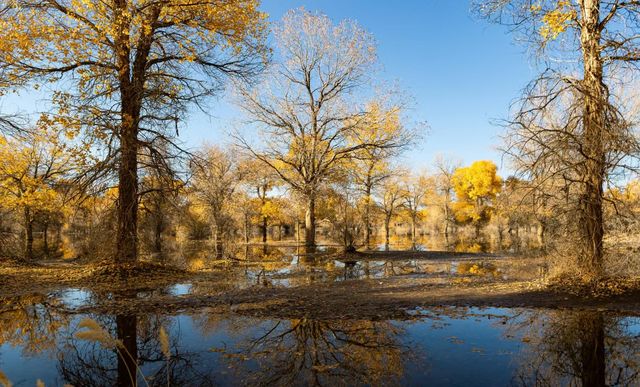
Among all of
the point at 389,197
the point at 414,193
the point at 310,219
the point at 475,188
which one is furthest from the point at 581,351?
the point at 475,188

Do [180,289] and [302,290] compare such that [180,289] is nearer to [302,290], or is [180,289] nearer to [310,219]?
[302,290]

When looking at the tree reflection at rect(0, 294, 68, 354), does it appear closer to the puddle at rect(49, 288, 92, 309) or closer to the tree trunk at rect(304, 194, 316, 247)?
the puddle at rect(49, 288, 92, 309)

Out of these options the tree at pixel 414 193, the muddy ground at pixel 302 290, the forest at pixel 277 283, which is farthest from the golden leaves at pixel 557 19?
the tree at pixel 414 193

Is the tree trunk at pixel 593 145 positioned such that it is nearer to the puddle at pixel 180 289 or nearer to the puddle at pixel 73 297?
the puddle at pixel 180 289

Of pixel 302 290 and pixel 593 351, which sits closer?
pixel 593 351

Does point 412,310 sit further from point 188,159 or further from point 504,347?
point 188,159

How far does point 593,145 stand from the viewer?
9.18 m

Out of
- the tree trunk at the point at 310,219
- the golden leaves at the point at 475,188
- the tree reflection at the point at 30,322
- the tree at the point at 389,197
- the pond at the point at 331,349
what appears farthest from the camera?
the golden leaves at the point at 475,188

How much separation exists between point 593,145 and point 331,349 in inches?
306

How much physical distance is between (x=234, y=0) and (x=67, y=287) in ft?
34.6

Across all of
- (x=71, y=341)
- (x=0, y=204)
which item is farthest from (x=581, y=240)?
(x=0, y=204)

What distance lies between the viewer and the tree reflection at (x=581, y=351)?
4.96 meters

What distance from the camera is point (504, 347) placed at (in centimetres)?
608

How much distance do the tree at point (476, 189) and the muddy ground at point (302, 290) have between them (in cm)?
4254
